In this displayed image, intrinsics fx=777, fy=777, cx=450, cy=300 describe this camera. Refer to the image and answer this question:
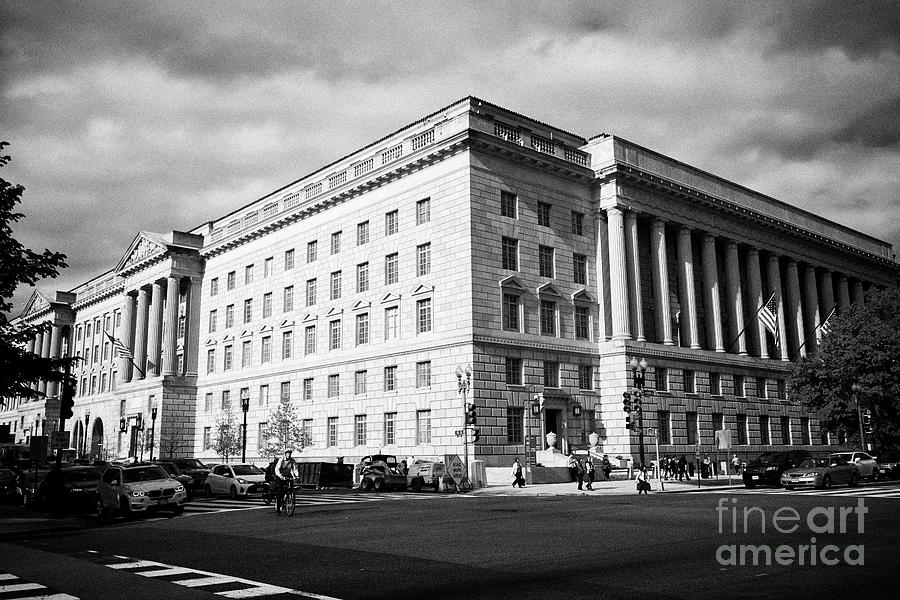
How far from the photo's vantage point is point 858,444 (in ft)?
197

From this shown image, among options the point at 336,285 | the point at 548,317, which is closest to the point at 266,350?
the point at 336,285

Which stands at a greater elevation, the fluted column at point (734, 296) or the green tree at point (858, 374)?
the fluted column at point (734, 296)

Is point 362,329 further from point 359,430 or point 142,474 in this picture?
point 142,474

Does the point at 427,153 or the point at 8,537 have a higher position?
the point at 427,153

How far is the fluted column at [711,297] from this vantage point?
64.0 meters

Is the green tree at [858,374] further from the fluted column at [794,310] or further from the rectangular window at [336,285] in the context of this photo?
the rectangular window at [336,285]

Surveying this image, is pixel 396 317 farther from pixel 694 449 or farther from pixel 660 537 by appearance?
pixel 660 537

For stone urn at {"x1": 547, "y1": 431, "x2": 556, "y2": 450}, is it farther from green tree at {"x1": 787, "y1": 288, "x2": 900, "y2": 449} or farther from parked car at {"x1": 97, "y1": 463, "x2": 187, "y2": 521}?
parked car at {"x1": 97, "y1": 463, "x2": 187, "y2": 521}

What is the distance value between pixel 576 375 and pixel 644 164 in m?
18.2

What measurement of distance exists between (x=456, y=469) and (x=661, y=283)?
26.7 m

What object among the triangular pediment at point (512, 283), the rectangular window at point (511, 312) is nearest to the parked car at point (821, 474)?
the rectangular window at point (511, 312)

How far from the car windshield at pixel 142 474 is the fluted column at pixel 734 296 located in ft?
166

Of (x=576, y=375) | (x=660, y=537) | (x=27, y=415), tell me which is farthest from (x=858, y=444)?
(x=27, y=415)

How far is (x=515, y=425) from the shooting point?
51.1 metres
